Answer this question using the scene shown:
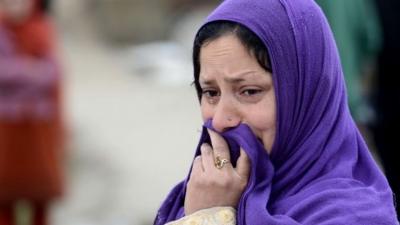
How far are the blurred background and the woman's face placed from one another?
5.92ft

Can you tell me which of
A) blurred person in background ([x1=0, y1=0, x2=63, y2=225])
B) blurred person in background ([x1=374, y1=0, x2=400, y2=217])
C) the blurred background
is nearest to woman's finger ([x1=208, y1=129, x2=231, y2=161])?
the blurred background

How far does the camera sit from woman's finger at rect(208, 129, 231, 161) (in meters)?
3.26

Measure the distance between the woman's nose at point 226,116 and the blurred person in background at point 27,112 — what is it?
4030mm

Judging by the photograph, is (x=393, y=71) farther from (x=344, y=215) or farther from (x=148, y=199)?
(x=344, y=215)

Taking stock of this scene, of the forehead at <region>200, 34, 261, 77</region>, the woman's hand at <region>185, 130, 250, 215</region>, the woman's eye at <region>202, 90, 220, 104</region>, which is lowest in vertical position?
the woman's hand at <region>185, 130, 250, 215</region>

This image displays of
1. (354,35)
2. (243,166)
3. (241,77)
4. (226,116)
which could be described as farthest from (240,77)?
(354,35)

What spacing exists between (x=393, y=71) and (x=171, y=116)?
4954 mm

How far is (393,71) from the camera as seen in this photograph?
24.0 ft

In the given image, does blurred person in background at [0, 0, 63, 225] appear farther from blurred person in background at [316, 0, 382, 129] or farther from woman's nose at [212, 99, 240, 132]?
woman's nose at [212, 99, 240, 132]

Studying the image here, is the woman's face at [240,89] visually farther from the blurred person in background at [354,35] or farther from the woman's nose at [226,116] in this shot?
the blurred person in background at [354,35]

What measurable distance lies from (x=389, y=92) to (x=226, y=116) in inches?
169

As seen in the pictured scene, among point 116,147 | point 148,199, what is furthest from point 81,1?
point 148,199

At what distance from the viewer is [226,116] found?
3232 mm

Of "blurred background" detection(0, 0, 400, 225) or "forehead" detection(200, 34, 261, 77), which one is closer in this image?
"forehead" detection(200, 34, 261, 77)
